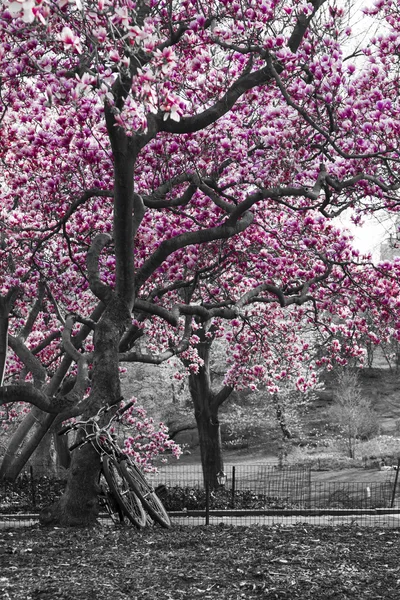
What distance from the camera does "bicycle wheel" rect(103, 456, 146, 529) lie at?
7.20 metres

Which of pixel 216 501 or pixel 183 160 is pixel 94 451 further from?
pixel 216 501

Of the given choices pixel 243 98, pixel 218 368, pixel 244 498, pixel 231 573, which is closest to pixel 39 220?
pixel 243 98

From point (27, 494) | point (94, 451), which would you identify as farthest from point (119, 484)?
point (27, 494)

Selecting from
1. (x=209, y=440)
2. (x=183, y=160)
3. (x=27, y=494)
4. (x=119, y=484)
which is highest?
(x=183, y=160)

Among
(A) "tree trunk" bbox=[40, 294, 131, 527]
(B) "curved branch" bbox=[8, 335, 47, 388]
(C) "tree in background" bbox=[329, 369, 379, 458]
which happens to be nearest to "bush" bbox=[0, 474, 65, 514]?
(B) "curved branch" bbox=[8, 335, 47, 388]

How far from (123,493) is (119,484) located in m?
0.19

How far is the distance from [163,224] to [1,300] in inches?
162

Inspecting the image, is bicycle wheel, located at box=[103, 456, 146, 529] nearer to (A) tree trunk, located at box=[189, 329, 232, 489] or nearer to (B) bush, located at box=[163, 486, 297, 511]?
(B) bush, located at box=[163, 486, 297, 511]

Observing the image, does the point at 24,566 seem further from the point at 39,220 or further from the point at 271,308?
the point at 271,308

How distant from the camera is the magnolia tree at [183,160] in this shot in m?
7.14

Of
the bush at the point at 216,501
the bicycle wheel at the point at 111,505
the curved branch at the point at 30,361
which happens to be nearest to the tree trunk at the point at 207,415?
the bush at the point at 216,501

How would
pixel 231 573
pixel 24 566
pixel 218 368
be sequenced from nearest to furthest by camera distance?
pixel 231 573 < pixel 24 566 < pixel 218 368

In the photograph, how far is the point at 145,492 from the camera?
7805 mm

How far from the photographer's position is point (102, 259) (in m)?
11.7
